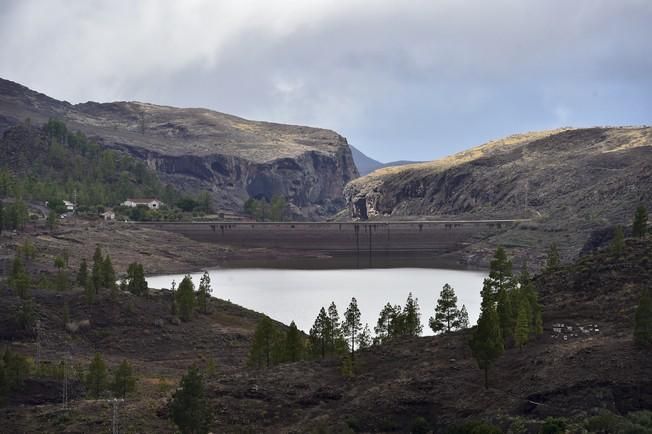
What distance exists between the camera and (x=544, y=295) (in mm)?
62094

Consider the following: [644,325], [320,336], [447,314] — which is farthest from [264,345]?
[644,325]

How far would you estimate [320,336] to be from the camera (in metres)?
61.4

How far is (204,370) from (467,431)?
27.7m

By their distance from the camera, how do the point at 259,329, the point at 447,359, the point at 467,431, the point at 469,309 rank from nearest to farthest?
1. the point at 467,431
2. the point at 447,359
3. the point at 259,329
4. the point at 469,309

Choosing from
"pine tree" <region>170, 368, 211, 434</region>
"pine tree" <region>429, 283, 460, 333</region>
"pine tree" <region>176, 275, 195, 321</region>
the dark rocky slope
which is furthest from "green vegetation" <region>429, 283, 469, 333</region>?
"pine tree" <region>176, 275, 195, 321</region>

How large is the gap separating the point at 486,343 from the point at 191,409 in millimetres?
15005

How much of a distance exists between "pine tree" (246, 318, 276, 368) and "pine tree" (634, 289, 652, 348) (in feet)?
73.9

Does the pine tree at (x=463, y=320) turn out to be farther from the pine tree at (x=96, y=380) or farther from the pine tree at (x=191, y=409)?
the pine tree at (x=191, y=409)

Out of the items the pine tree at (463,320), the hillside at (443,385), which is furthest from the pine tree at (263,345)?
the pine tree at (463,320)

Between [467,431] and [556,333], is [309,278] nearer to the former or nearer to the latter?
[556,333]

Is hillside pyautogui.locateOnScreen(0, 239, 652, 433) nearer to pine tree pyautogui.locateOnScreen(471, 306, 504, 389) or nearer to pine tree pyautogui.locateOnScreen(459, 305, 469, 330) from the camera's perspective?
pine tree pyautogui.locateOnScreen(471, 306, 504, 389)

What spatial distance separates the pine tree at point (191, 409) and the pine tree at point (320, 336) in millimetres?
17246

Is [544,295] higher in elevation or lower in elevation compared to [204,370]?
higher

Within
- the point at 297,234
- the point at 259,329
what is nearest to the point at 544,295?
the point at 259,329
